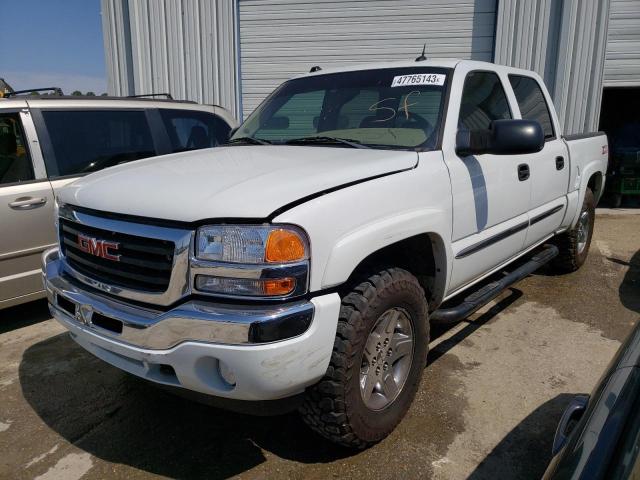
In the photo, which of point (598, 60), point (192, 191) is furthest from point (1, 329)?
point (598, 60)

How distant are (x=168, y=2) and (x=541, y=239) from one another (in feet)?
28.0

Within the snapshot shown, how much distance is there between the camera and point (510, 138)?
2.73m

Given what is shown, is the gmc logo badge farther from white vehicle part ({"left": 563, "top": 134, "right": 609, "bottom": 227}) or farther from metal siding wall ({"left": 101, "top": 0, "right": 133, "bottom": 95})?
metal siding wall ({"left": 101, "top": 0, "right": 133, "bottom": 95})

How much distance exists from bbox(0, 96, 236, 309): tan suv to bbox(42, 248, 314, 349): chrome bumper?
2.01 m

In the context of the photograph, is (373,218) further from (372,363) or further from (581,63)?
(581,63)

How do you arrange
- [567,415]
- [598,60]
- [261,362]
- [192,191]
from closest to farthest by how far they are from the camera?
1. [567,415]
2. [261,362]
3. [192,191]
4. [598,60]

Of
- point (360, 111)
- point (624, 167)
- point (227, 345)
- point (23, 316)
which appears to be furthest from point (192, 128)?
point (624, 167)

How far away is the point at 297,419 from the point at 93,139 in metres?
3.15

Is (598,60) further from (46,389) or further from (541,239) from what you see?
(46,389)

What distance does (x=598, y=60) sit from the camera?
864cm

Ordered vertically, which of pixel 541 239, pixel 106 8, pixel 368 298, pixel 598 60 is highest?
pixel 106 8

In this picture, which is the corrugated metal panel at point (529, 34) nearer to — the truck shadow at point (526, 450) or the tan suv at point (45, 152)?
the tan suv at point (45, 152)

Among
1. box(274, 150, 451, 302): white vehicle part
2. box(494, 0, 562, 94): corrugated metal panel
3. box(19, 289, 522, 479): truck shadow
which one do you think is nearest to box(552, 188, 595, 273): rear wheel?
box(274, 150, 451, 302): white vehicle part

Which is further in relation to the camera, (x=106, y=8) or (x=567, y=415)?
(x=106, y=8)
